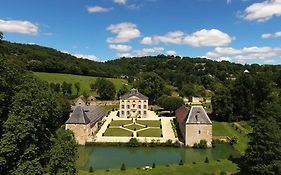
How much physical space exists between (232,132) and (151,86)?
3360 cm

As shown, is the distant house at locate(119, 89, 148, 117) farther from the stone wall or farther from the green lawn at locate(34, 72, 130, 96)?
the green lawn at locate(34, 72, 130, 96)

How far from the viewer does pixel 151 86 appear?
254 feet

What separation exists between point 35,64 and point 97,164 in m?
71.0

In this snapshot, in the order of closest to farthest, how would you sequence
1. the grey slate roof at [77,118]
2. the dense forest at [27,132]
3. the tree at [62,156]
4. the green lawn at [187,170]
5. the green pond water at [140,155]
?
the dense forest at [27,132] → the tree at [62,156] → the green lawn at [187,170] → the green pond water at [140,155] → the grey slate roof at [77,118]

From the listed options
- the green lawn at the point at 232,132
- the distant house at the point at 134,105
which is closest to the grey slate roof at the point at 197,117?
the green lawn at the point at 232,132

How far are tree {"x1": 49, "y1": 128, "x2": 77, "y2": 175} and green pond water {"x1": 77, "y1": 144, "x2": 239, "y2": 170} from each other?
44.3 feet

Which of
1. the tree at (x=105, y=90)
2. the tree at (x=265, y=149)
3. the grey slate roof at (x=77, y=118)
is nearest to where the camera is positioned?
the tree at (x=265, y=149)

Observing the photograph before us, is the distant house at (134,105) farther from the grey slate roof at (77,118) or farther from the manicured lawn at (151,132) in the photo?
the grey slate roof at (77,118)

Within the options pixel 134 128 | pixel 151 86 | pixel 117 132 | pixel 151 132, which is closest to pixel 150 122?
pixel 134 128

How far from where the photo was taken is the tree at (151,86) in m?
77.2

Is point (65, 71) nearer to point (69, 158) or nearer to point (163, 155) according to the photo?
point (163, 155)

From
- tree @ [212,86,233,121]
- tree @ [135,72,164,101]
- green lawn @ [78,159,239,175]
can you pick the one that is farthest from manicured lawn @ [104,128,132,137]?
tree @ [135,72,164,101]

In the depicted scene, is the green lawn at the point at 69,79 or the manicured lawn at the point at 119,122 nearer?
the manicured lawn at the point at 119,122

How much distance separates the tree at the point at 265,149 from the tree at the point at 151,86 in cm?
5229
